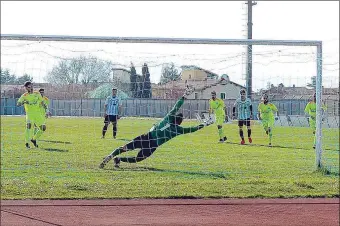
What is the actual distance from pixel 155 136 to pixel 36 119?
278cm

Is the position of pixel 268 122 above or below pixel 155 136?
above

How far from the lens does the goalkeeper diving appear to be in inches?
458

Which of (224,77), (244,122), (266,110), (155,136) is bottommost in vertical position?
(155,136)

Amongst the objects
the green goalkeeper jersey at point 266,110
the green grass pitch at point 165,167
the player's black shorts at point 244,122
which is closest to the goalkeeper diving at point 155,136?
the green grass pitch at point 165,167

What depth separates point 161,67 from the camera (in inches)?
448

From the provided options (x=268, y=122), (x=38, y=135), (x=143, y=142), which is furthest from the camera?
(x=38, y=135)

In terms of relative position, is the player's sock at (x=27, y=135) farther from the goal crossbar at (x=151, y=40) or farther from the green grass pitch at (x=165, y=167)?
the goal crossbar at (x=151, y=40)

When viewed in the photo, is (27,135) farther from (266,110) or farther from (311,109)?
(311,109)

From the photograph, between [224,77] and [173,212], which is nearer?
[173,212]

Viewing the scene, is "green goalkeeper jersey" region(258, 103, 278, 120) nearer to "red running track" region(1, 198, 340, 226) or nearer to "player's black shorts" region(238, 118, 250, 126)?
"player's black shorts" region(238, 118, 250, 126)

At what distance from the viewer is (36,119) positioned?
1256cm

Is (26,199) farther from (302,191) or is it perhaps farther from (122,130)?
(302,191)

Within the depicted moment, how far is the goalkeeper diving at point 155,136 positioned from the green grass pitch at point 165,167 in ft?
0.58

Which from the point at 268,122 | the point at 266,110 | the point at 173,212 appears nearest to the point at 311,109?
the point at 268,122
